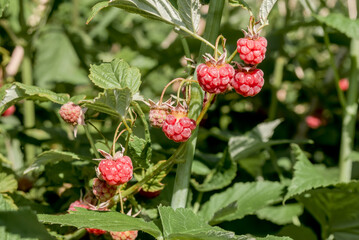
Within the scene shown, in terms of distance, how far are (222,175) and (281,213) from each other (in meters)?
0.37

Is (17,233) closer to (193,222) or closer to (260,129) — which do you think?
(193,222)

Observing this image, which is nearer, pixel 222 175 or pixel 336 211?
pixel 222 175

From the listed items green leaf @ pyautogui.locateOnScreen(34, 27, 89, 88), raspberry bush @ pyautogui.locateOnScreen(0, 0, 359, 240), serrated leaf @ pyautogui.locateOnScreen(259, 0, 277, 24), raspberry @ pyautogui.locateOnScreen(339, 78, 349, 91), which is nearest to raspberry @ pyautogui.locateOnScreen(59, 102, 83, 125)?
raspberry bush @ pyautogui.locateOnScreen(0, 0, 359, 240)

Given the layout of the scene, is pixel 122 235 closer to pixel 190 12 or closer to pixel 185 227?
pixel 185 227

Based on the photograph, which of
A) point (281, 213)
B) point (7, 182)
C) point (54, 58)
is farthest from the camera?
point (54, 58)

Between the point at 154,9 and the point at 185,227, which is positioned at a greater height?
the point at 154,9

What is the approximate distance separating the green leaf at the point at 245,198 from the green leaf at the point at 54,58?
128 cm

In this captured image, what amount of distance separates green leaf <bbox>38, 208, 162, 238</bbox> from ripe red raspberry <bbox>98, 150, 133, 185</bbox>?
57 mm

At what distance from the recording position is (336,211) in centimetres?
124

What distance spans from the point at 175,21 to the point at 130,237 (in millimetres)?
391

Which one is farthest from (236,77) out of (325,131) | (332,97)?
(332,97)

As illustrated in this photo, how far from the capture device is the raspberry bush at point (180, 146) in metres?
0.78

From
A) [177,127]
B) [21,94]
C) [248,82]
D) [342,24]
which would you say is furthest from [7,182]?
[342,24]

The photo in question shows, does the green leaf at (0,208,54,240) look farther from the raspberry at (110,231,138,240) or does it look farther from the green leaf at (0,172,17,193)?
the green leaf at (0,172,17,193)
